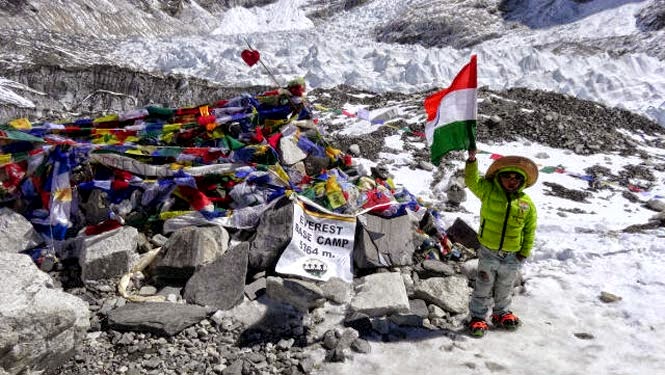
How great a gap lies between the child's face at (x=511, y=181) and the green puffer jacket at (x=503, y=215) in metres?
0.04

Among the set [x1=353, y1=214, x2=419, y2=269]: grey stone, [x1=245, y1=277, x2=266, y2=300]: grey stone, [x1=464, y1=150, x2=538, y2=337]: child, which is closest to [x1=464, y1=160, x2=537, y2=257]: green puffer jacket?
[x1=464, y1=150, x2=538, y2=337]: child

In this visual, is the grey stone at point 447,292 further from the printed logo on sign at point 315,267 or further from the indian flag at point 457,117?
the indian flag at point 457,117

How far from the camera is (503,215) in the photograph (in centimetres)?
369

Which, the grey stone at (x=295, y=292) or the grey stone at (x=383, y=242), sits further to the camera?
the grey stone at (x=383, y=242)

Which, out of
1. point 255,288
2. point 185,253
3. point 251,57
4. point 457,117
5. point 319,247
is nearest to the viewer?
point 457,117

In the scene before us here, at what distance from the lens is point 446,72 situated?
75.0ft

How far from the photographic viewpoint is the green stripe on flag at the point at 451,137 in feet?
13.0

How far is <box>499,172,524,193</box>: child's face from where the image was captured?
3.62 meters

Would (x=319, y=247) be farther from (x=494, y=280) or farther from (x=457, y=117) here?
(x=457, y=117)

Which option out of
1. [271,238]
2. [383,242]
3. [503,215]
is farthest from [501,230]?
[271,238]

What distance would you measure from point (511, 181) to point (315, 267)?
1.79m

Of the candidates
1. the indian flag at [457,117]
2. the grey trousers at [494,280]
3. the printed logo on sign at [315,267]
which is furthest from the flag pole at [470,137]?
the printed logo on sign at [315,267]

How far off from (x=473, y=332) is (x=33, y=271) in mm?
3141

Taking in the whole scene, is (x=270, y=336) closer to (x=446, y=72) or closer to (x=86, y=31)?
(x=446, y=72)
